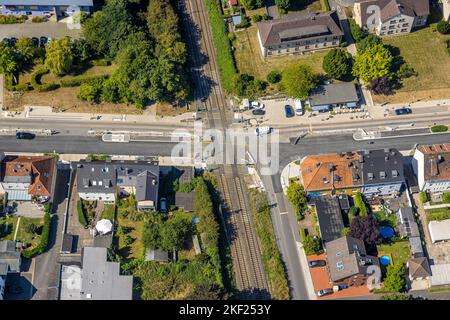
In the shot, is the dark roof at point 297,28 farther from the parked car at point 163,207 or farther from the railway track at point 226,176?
the parked car at point 163,207

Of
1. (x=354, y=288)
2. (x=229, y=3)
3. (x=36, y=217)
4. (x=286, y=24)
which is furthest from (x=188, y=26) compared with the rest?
(x=354, y=288)

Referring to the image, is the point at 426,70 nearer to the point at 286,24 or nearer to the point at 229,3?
the point at 286,24

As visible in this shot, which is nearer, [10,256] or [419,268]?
[419,268]

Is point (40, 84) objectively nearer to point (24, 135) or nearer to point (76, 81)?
point (76, 81)

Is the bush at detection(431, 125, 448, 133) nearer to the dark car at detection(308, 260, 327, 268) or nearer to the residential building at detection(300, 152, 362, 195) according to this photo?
the residential building at detection(300, 152, 362, 195)

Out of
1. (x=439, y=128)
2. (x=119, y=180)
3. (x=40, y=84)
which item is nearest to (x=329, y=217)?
(x=439, y=128)

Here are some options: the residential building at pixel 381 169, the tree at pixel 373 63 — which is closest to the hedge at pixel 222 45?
the tree at pixel 373 63
